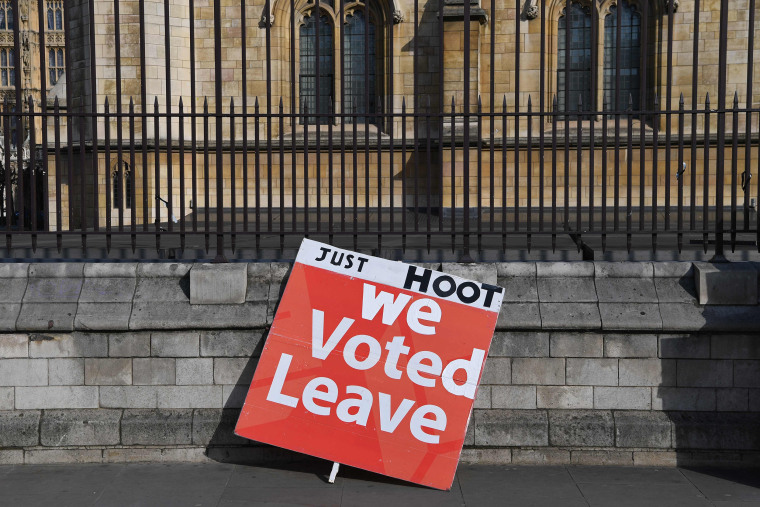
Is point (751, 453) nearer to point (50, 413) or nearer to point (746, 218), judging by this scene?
point (746, 218)

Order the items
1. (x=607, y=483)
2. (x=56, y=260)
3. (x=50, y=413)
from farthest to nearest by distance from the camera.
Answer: (x=56, y=260)
(x=50, y=413)
(x=607, y=483)

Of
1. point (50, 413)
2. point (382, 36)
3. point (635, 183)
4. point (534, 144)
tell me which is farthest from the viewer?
point (382, 36)

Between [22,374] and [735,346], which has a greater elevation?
[735,346]

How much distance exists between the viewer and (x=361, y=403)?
6.33 m

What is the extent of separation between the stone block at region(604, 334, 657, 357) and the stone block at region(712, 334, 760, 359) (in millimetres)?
452

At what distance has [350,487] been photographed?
6.11 metres

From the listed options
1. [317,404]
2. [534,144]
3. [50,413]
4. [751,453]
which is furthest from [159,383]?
[534,144]

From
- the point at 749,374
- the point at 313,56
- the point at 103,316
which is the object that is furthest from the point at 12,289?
the point at 313,56

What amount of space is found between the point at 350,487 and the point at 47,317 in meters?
2.65

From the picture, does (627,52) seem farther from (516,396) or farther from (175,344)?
(175,344)

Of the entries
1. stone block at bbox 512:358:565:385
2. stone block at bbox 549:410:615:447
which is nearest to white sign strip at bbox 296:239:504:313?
stone block at bbox 512:358:565:385

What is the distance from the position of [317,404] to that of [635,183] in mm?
9381

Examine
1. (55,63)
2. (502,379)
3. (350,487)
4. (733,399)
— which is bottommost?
(350,487)

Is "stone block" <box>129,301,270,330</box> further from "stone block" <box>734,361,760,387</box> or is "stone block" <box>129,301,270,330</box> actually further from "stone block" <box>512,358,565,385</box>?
"stone block" <box>734,361,760,387</box>
